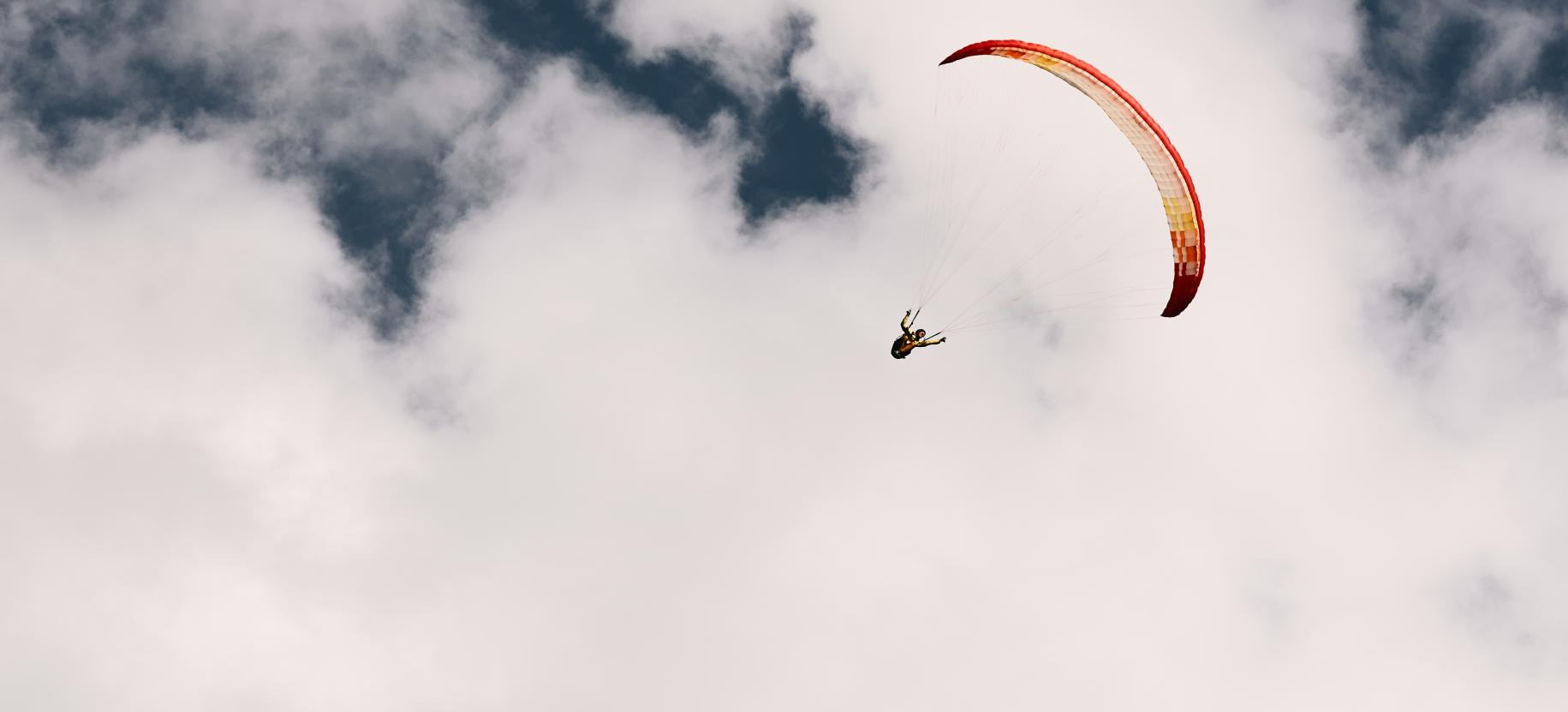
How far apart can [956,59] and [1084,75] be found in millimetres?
4119

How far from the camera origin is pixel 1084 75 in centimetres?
3216

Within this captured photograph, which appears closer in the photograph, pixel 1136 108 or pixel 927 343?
pixel 1136 108

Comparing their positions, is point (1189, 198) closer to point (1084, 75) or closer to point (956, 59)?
point (1084, 75)

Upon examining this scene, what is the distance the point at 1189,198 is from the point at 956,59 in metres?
8.77

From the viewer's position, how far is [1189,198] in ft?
107

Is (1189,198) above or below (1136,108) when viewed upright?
below

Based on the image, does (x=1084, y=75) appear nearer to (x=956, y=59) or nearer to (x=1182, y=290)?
(x=956, y=59)

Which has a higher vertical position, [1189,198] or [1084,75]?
[1084,75]

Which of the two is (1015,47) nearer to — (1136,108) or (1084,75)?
(1084,75)

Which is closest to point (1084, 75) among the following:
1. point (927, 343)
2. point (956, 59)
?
point (956, 59)

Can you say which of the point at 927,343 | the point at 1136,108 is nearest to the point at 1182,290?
the point at 1136,108

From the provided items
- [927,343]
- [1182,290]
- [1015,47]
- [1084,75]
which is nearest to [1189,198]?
[1182,290]

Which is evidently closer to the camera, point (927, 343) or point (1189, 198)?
point (1189, 198)

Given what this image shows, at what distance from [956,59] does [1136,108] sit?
19.5 feet
